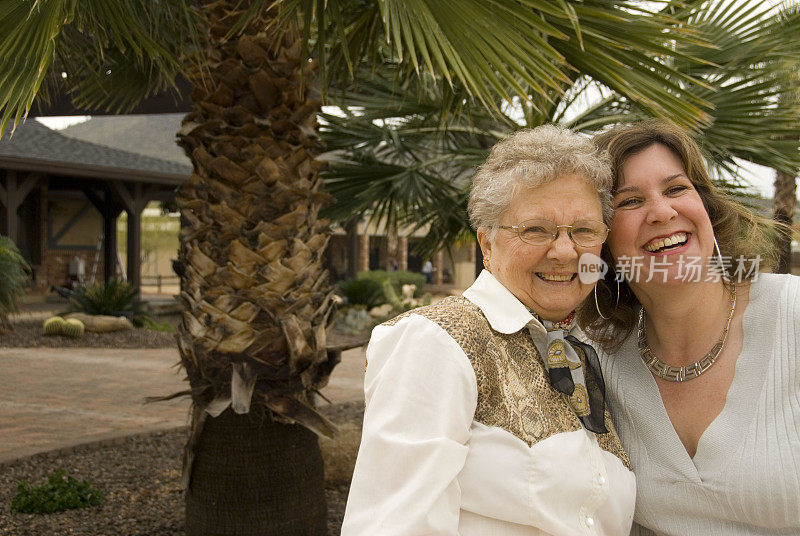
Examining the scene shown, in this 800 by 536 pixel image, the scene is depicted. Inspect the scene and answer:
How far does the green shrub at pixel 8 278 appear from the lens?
514 inches

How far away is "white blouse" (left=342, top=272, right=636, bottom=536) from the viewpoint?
158 centimetres

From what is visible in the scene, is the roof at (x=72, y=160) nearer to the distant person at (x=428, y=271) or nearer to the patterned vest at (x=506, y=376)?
the distant person at (x=428, y=271)

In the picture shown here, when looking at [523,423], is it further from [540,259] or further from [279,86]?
[279,86]

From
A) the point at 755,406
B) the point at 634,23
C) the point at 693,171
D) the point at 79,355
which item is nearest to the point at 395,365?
the point at 755,406

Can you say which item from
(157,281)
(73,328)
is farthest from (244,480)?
(157,281)

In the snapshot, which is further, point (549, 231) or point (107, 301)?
point (107, 301)

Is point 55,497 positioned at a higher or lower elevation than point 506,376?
lower

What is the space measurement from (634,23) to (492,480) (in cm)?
212

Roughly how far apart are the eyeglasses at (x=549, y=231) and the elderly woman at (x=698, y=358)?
0.19m

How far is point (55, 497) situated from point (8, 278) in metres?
9.81

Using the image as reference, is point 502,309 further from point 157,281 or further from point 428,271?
point 157,281

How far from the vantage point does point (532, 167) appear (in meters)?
1.87

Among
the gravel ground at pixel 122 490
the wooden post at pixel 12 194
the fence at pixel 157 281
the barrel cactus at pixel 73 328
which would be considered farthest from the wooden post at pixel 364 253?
the gravel ground at pixel 122 490

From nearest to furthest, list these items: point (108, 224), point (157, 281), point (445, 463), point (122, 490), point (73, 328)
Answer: point (445, 463) < point (122, 490) < point (73, 328) < point (108, 224) < point (157, 281)
